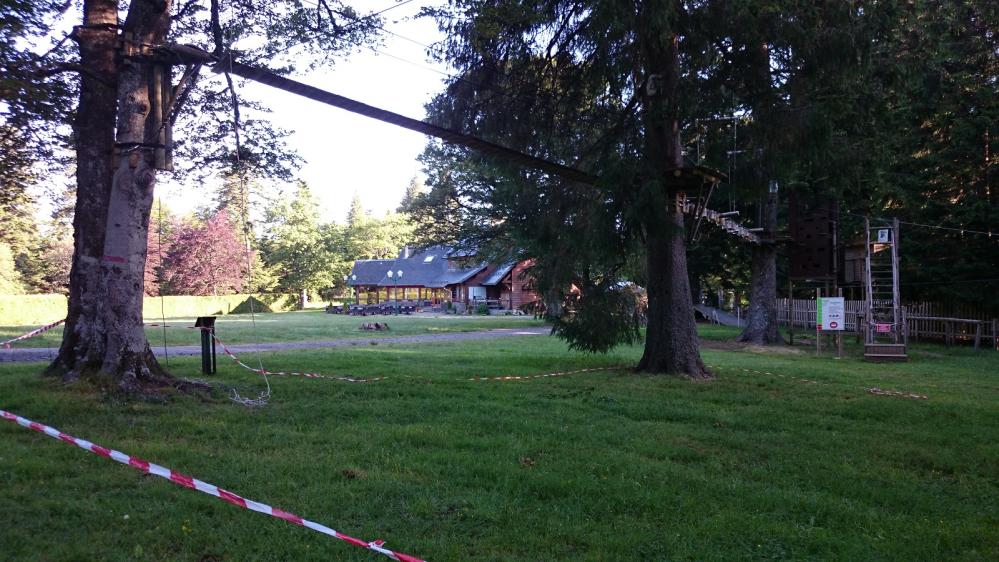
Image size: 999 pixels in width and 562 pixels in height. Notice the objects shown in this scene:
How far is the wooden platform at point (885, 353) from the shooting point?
57.1 feet

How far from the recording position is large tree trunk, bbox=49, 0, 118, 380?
8984 mm

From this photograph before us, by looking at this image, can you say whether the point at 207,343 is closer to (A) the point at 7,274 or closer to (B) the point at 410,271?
(A) the point at 7,274

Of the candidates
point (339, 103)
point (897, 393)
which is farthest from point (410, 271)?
point (339, 103)

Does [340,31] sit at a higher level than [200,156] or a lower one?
higher

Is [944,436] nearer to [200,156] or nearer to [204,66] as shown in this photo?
[204,66]

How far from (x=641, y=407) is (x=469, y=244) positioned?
1025 inches

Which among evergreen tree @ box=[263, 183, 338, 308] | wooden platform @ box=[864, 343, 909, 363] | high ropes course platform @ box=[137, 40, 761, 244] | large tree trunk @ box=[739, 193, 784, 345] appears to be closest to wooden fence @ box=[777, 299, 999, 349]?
large tree trunk @ box=[739, 193, 784, 345]

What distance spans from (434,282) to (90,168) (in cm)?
5719

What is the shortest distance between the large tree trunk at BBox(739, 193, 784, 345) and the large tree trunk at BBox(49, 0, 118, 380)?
20.5 metres

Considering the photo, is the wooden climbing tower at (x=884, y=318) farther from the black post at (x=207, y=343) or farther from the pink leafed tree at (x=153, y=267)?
the pink leafed tree at (x=153, y=267)

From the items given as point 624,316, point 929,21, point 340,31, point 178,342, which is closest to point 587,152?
point 624,316

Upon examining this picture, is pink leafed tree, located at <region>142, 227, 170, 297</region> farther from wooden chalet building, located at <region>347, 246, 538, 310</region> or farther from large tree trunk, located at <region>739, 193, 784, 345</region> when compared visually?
large tree trunk, located at <region>739, 193, 784, 345</region>

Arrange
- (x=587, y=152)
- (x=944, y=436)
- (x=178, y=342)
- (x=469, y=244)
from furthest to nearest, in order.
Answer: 1. (x=469, y=244)
2. (x=178, y=342)
3. (x=587, y=152)
4. (x=944, y=436)

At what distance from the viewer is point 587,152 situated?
41.5 ft
